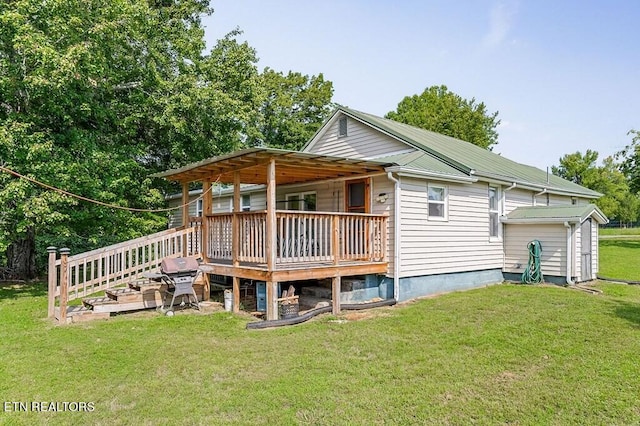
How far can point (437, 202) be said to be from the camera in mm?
10203

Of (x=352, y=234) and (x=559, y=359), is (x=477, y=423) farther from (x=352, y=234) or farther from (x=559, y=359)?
(x=352, y=234)

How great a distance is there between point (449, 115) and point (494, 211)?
24.2 meters

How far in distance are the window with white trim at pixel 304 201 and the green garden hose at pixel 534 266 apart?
6232 millimetres

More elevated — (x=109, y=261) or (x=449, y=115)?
(x=449, y=115)

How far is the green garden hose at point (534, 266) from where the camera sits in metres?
11.4

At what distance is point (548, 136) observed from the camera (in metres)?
28.4

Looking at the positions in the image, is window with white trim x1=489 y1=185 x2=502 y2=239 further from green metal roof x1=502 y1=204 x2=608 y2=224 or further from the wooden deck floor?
the wooden deck floor

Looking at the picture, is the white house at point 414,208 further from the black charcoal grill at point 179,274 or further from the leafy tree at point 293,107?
the leafy tree at point 293,107

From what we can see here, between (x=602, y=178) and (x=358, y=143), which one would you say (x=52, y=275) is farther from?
(x=602, y=178)

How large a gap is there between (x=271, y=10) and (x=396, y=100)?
2684cm

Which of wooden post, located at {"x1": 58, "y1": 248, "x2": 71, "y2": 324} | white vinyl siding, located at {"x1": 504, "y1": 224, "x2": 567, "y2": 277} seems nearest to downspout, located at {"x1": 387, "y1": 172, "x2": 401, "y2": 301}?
white vinyl siding, located at {"x1": 504, "y1": 224, "x2": 567, "y2": 277}

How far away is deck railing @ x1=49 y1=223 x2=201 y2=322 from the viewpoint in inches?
300

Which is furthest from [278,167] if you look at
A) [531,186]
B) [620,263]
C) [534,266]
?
[620,263]

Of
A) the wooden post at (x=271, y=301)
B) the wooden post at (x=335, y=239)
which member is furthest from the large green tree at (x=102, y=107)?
the wooden post at (x=335, y=239)
